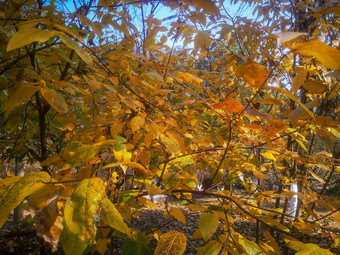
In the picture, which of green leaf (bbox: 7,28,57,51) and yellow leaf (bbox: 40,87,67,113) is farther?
yellow leaf (bbox: 40,87,67,113)

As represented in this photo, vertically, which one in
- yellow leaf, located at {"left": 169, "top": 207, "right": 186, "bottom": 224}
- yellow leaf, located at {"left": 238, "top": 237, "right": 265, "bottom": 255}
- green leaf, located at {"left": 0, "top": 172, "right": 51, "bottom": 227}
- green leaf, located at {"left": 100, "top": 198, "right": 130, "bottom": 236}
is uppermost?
green leaf, located at {"left": 0, "top": 172, "right": 51, "bottom": 227}

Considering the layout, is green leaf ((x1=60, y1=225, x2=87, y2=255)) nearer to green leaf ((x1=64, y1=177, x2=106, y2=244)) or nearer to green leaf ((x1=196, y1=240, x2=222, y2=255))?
green leaf ((x1=64, y1=177, x2=106, y2=244))

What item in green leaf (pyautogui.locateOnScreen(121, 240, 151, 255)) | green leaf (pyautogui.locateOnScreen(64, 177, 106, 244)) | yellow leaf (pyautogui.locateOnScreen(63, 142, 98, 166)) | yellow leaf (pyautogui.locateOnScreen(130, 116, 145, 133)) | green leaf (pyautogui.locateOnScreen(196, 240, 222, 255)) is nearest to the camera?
green leaf (pyautogui.locateOnScreen(64, 177, 106, 244))

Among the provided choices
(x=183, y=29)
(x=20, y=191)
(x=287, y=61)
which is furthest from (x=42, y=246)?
(x=287, y=61)

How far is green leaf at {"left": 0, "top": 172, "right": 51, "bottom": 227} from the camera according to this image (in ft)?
1.39

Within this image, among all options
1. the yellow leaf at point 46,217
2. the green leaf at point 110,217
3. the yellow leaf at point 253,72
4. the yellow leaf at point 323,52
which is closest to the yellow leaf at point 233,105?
the yellow leaf at point 253,72

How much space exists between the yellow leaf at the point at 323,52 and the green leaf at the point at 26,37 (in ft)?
2.11

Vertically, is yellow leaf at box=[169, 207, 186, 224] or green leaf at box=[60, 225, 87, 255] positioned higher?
green leaf at box=[60, 225, 87, 255]

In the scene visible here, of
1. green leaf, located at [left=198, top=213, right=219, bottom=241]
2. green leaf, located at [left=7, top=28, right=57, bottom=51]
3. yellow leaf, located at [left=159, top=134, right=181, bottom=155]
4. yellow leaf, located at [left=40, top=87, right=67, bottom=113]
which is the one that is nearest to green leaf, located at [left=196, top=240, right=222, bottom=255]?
green leaf, located at [left=198, top=213, right=219, bottom=241]

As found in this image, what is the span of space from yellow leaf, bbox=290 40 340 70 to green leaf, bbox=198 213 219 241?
0.60 m

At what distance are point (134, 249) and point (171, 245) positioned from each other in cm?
17

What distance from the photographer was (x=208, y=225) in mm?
746

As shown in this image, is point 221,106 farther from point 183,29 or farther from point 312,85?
point 183,29

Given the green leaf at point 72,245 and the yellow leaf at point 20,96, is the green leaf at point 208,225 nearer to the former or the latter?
the green leaf at point 72,245
